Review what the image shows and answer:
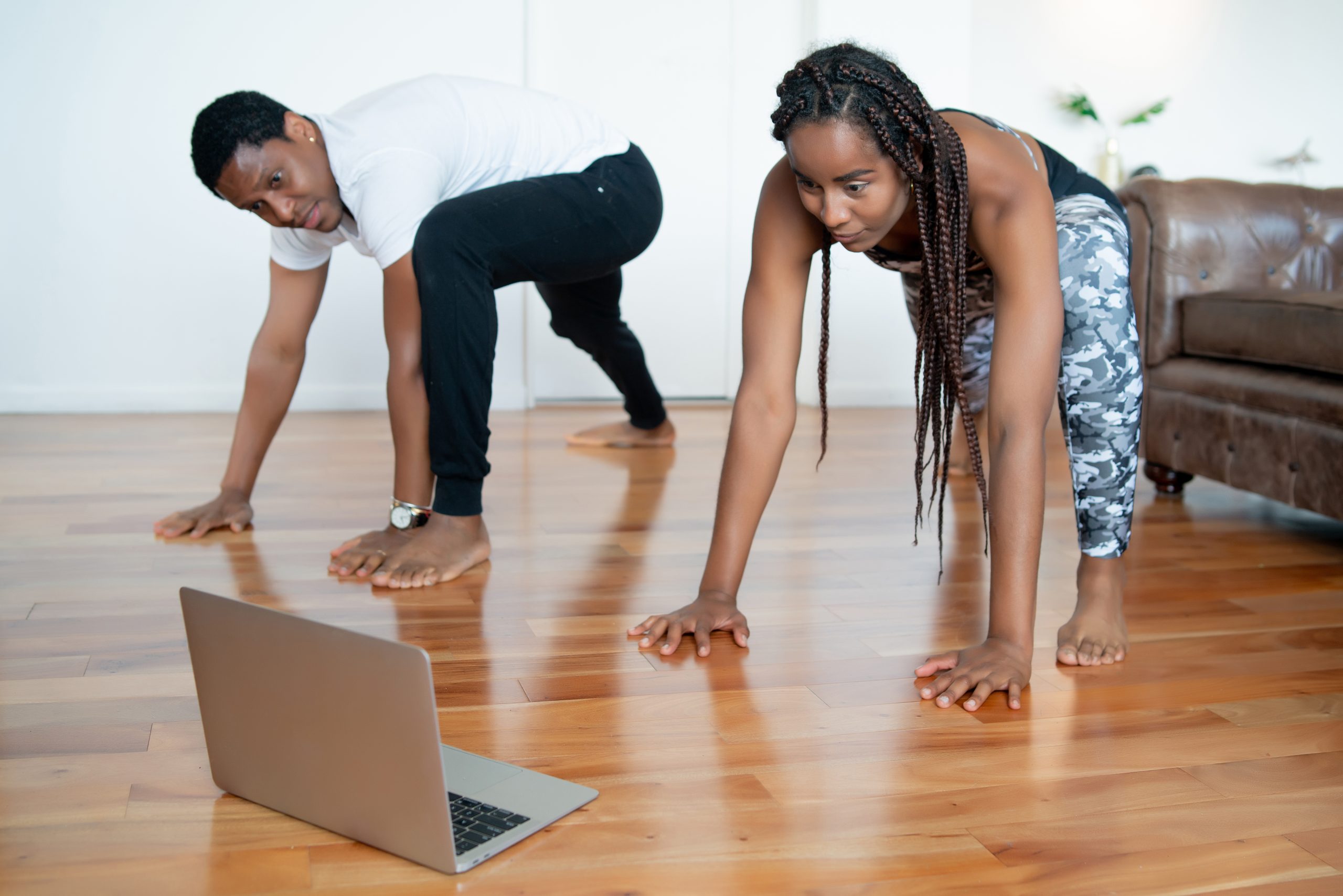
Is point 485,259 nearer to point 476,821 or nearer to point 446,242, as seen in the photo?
point 446,242

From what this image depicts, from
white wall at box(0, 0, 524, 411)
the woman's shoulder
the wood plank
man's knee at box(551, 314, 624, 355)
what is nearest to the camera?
the wood plank

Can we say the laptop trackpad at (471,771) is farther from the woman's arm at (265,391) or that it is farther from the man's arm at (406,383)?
the woman's arm at (265,391)

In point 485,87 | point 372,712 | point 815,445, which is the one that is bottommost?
point 815,445

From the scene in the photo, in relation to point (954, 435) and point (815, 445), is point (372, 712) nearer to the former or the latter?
point (954, 435)

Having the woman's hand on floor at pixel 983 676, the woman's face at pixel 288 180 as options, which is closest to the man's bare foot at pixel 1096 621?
the woman's hand on floor at pixel 983 676

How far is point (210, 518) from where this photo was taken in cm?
221

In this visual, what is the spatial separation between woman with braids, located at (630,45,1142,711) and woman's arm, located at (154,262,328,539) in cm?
99

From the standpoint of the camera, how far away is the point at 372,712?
954 millimetres

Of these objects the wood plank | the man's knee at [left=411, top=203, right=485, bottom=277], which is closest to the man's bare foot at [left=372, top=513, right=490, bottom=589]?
the man's knee at [left=411, top=203, right=485, bottom=277]

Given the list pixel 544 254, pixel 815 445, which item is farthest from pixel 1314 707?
pixel 815 445

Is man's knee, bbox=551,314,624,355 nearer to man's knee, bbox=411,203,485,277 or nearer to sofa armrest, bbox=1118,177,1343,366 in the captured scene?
man's knee, bbox=411,203,485,277

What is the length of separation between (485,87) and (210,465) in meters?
1.33

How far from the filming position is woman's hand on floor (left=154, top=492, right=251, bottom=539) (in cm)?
218

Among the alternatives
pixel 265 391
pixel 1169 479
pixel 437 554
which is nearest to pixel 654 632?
pixel 437 554
